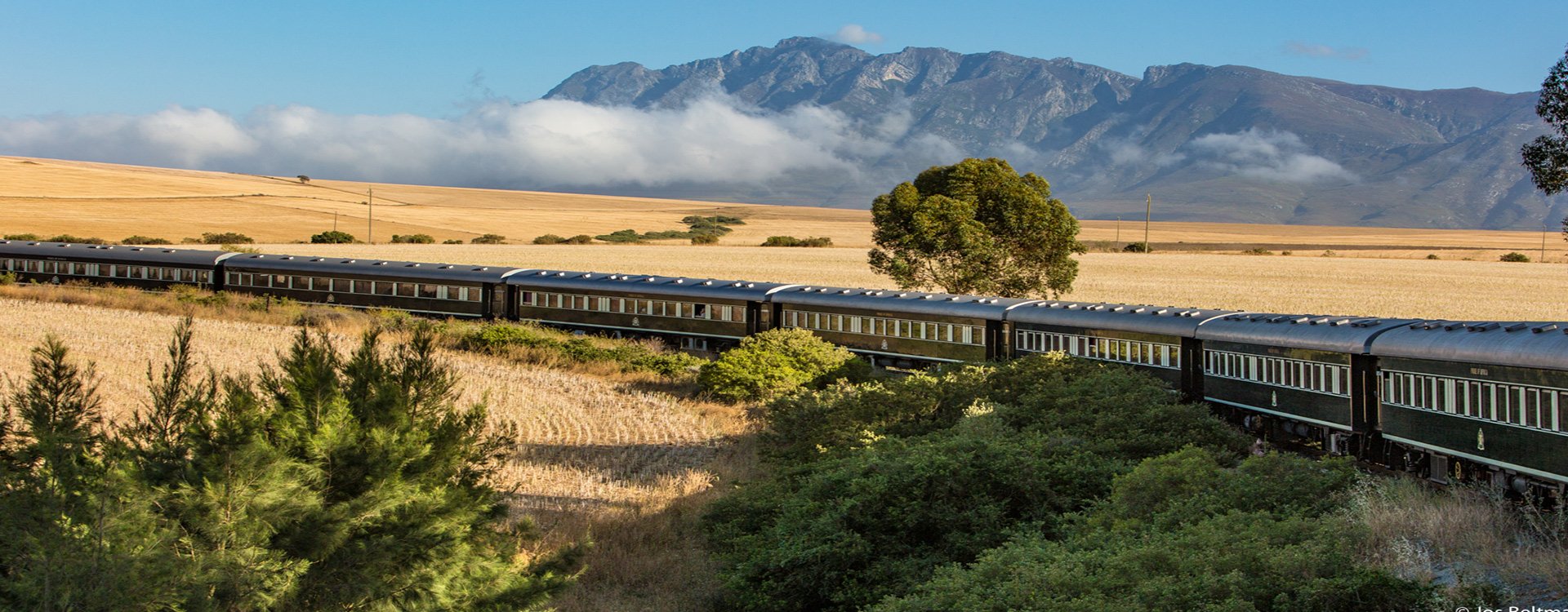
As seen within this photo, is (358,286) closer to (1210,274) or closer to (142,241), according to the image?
(142,241)

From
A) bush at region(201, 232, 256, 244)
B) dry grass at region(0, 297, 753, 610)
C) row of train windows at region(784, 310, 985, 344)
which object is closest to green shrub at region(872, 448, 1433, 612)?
dry grass at region(0, 297, 753, 610)

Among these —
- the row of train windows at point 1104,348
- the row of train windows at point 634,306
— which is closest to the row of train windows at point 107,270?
the row of train windows at point 634,306

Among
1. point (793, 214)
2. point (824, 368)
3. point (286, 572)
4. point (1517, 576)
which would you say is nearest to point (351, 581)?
point (286, 572)

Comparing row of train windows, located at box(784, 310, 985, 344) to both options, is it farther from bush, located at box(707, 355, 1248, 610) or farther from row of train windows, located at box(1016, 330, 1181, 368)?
bush, located at box(707, 355, 1248, 610)

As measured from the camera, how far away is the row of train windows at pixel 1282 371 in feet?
64.4

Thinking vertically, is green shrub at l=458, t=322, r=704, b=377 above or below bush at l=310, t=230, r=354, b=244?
below

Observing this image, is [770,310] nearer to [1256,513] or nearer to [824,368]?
[824,368]

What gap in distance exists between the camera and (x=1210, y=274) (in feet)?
228

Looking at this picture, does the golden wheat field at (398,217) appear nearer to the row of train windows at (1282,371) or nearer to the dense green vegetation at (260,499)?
the row of train windows at (1282,371)

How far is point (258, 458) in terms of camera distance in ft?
27.3

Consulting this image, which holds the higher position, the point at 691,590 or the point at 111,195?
the point at 111,195

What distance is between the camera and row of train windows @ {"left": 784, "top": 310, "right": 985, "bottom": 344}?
104 feet

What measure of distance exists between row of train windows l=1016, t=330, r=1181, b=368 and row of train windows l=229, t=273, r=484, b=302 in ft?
67.8

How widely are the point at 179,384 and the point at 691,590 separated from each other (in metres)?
6.25
